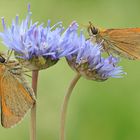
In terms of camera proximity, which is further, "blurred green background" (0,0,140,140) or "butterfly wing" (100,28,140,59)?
"blurred green background" (0,0,140,140)

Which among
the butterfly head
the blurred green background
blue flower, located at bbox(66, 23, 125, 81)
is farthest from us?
the blurred green background

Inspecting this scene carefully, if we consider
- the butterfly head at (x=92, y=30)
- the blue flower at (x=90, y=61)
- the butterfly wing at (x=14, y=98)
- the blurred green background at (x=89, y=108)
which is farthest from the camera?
the blurred green background at (x=89, y=108)

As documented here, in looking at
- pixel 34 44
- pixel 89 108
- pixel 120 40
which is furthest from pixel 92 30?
pixel 89 108

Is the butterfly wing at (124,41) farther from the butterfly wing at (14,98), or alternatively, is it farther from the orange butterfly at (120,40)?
the butterfly wing at (14,98)

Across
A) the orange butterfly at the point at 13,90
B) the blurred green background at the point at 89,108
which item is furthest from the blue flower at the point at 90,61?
the blurred green background at the point at 89,108

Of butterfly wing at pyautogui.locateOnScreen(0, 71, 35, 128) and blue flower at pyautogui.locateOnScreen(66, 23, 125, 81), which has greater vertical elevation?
blue flower at pyautogui.locateOnScreen(66, 23, 125, 81)

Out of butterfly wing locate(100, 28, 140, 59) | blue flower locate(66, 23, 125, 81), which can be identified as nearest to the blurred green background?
butterfly wing locate(100, 28, 140, 59)

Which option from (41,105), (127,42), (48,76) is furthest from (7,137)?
(127,42)

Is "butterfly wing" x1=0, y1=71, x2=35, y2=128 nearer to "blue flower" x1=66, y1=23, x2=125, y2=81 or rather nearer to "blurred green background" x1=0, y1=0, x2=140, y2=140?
"blue flower" x1=66, y1=23, x2=125, y2=81
